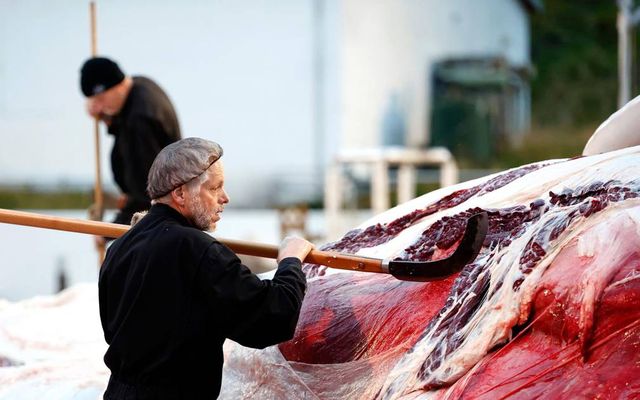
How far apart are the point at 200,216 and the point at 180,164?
0.54ft

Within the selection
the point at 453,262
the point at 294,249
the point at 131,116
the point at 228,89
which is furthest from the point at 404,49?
the point at 294,249

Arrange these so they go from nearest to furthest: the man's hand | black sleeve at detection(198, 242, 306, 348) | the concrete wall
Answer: black sleeve at detection(198, 242, 306, 348), the man's hand, the concrete wall

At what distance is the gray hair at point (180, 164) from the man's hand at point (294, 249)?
1.15 feet

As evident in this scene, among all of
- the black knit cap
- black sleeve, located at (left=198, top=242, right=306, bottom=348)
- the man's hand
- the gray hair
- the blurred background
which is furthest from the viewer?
the blurred background

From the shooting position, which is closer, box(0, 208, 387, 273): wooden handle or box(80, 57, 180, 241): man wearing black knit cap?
box(0, 208, 387, 273): wooden handle

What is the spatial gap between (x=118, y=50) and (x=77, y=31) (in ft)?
3.83

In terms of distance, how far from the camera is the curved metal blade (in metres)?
3.38

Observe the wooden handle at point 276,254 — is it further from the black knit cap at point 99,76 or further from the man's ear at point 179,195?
the black knit cap at point 99,76

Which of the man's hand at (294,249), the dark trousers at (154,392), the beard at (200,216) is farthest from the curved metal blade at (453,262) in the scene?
the dark trousers at (154,392)

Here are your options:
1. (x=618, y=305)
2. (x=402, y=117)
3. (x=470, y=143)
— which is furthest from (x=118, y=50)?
(x=618, y=305)

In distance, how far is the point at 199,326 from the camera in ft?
10.0

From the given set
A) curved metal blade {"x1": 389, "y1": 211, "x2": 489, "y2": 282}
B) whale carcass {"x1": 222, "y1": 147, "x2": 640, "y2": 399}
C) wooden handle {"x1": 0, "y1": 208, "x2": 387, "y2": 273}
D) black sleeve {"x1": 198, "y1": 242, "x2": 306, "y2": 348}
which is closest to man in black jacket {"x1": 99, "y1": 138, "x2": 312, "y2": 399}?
black sleeve {"x1": 198, "y1": 242, "x2": 306, "y2": 348}

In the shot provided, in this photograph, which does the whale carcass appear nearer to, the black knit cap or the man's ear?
the man's ear

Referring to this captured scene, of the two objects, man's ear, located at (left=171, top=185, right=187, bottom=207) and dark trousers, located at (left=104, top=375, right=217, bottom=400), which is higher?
man's ear, located at (left=171, top=185, right=187, bottom=207)
